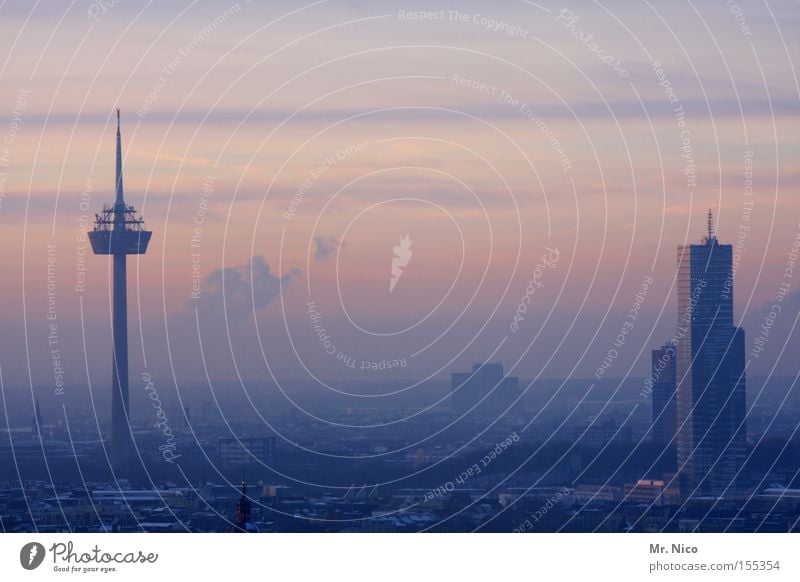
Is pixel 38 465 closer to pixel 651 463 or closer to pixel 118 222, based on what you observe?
pixel 118 222

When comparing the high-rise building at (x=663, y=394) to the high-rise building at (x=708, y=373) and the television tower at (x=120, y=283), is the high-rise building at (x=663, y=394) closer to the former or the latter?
the high-rise building at (x=708, y=373)

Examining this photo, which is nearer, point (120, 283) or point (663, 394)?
point (663, 394)

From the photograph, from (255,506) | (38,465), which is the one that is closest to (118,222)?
(38,465)
